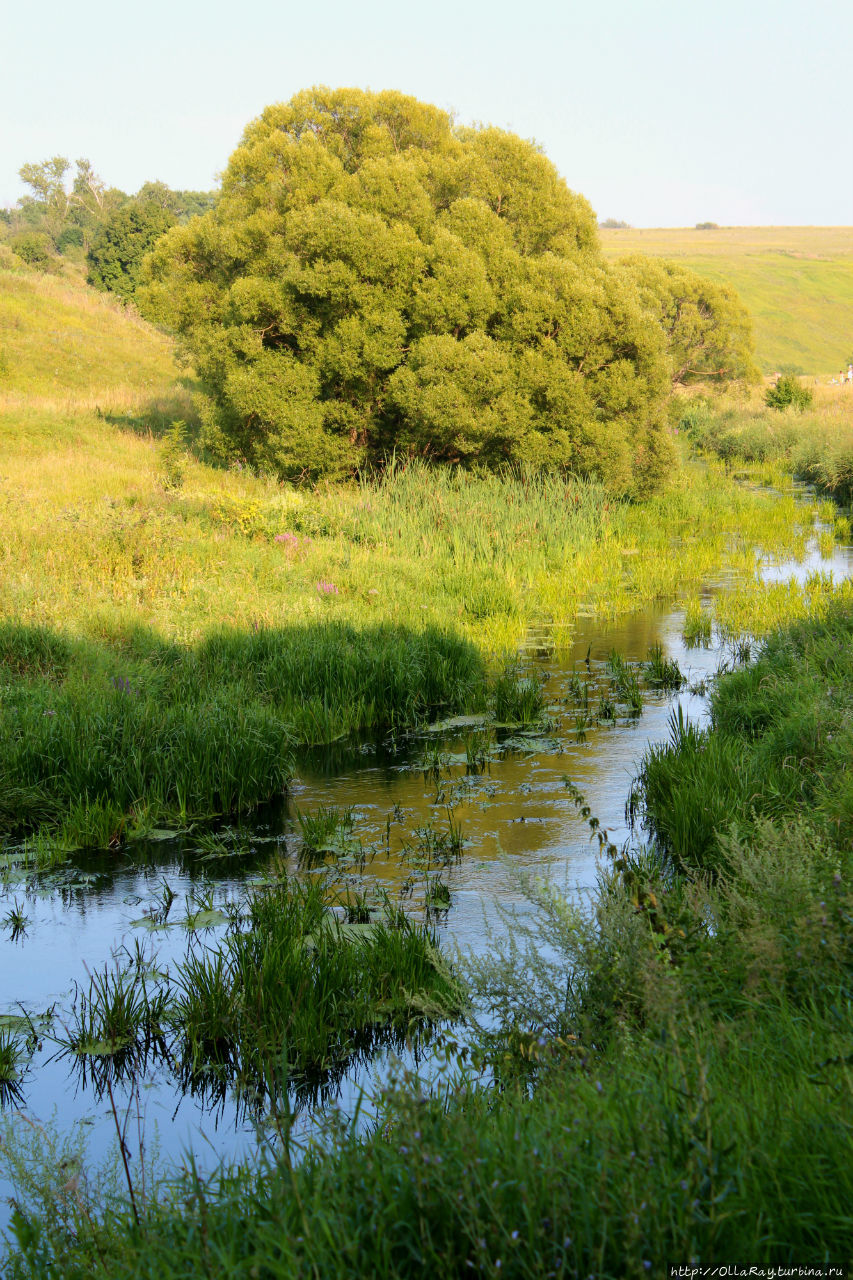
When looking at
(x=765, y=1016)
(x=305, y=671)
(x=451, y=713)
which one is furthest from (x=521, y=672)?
(x=765, y=1016)

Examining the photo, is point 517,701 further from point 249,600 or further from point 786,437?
point 786,437

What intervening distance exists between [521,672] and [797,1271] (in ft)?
25.4

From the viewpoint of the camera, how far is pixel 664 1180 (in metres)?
1.89

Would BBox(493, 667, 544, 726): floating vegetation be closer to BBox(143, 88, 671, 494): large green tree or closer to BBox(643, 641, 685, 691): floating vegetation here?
BBox(643, 641, 685, 691): floating vegetation

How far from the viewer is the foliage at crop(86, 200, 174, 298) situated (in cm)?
4531

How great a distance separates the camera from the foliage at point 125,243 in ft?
149

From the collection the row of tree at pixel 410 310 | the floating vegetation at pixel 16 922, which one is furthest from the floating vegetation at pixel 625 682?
the row of tree at pixel 410 310

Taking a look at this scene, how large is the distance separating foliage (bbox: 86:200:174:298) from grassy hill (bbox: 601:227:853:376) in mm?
28422

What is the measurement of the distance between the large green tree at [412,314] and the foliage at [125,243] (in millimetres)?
29593

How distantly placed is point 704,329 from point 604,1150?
38.8 m

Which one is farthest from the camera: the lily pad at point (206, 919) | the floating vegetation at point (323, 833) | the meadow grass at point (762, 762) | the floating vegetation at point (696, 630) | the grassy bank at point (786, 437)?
the grassy bank at point (786, 437)

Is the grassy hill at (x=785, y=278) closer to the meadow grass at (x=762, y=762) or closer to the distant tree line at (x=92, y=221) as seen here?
the distant tree line at (x=92, y=221)

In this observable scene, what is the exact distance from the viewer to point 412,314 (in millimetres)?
16391

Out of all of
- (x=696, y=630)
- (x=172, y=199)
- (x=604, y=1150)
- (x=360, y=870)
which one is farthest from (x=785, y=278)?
(x=604, y=1150)
